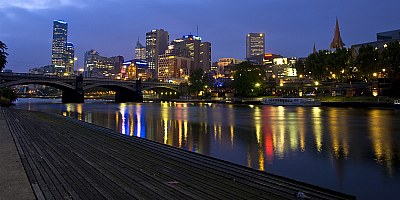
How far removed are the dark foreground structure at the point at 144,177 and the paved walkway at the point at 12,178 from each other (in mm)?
212

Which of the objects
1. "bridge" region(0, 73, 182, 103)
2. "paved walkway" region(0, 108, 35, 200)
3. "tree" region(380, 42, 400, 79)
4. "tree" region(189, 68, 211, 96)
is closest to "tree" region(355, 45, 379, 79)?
"tree" region(380, 42, 400, 79)

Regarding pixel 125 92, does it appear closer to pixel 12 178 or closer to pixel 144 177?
pixel 144 177

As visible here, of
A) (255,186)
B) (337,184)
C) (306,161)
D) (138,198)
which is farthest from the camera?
(306,161)

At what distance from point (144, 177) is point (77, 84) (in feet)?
417

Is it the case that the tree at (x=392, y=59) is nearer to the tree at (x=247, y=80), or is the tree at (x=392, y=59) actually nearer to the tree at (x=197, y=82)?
the tree at (x=247, y=80)

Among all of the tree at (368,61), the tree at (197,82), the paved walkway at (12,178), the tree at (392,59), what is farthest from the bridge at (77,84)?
the paved walkway at (12,178)

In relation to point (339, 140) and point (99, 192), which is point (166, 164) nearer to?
point (99, 192)

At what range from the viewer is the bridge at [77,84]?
106 metres

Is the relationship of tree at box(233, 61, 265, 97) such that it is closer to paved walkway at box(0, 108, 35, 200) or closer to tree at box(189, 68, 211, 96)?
tree at box(189, 68, 211, 96)

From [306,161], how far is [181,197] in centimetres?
894

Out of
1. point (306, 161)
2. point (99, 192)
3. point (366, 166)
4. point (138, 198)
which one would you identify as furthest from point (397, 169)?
point (99, 192)

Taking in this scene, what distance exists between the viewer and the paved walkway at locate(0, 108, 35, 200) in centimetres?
762

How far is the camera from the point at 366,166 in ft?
46.0

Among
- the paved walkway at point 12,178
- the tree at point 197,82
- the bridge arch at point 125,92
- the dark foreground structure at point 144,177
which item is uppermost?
the tree at point 197,82
